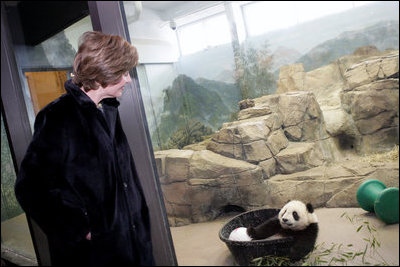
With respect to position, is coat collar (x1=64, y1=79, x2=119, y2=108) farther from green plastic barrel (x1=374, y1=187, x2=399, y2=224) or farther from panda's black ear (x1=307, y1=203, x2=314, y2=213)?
green plastic barrel (x1=374, y1=187, x2=399, y2=224)

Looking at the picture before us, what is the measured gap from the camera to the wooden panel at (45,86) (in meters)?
2.60

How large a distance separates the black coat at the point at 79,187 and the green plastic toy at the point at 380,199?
117 cm

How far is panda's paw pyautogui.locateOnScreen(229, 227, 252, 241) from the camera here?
6.19 ft

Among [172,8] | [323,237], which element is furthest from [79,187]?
[323,237]

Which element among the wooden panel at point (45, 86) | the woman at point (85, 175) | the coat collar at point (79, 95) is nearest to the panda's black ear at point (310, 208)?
the woman at point (85, 175)

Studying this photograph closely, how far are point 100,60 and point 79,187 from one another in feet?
2.04

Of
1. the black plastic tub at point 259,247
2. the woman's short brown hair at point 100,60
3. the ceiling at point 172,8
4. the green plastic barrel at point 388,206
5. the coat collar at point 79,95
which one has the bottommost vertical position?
the black plastic tub at point 259,247

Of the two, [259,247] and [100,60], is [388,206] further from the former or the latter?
[100,60]

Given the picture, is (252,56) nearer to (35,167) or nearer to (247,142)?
(247,142)

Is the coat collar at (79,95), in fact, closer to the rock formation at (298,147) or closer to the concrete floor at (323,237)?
the rock formation at (298,147)

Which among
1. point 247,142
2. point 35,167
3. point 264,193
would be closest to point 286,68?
point 247,142

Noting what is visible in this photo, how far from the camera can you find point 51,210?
1501 mm

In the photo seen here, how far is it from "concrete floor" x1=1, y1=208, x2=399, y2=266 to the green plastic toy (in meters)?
0.03

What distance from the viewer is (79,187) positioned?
1579 mm
